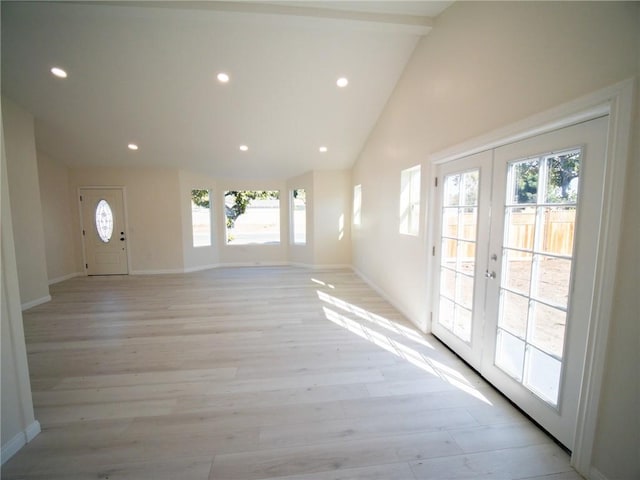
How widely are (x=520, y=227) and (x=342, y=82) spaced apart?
310 centimetres

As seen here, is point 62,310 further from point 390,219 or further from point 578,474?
point 578,474

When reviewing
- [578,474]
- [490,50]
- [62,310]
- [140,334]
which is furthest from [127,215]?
[578,474]

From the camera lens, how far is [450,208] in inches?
112

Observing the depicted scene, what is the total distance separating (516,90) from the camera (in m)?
1.91

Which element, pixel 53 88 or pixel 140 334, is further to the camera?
pixel 53 88

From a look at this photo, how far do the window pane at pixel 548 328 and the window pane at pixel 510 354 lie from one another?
152mm

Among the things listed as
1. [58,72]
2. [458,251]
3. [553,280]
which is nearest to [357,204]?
[458,251]

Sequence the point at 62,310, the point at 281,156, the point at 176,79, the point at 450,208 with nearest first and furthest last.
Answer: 1. the point at 450,208
2. the point at 176,79
3. the point at 62,310
4. the point at 281,156

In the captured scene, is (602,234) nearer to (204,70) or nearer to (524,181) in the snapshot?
(524,181)

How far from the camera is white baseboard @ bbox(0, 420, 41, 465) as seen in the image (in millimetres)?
1603

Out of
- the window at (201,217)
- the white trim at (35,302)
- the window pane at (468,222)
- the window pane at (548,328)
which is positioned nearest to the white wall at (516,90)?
the window pane at (548,328)

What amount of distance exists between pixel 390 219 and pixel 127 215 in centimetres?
599

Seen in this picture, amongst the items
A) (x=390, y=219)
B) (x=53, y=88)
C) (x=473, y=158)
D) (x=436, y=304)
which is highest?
(x=53, y=88)

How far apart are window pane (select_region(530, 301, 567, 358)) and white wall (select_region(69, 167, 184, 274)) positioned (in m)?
6.76
